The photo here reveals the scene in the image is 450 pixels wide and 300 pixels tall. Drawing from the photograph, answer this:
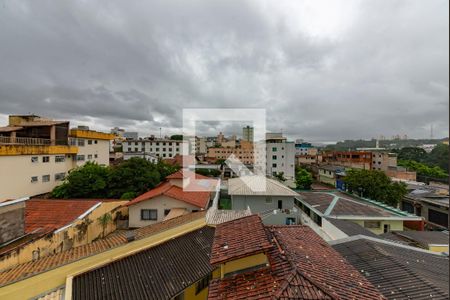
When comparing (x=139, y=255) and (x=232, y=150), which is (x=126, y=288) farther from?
(x=232, y=150)

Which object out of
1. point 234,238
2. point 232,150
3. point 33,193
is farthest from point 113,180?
point 232,150

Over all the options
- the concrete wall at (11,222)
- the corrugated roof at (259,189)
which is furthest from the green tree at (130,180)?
the concrete wall at (11,222)

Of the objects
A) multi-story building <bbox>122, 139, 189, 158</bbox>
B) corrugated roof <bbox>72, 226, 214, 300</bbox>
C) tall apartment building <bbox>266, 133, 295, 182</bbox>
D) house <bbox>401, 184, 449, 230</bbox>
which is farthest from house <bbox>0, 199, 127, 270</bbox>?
multi-story building <bbox>122, 139, 189, 158</bbox>

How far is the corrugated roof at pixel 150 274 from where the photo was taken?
5309mm

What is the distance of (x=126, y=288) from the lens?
17.9 ft

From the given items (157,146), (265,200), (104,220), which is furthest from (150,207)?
(157,146)

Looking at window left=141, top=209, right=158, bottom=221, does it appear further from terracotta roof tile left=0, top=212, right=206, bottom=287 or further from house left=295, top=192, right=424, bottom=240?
house left=295, top=192, right=424, bottom=240

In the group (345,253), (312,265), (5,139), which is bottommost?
(345,253)

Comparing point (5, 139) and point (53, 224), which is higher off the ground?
point (5, 139)

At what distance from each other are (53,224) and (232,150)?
170 feet

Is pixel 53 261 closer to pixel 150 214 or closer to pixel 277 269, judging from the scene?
pixel 277 269

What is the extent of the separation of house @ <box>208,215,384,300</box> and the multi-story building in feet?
176

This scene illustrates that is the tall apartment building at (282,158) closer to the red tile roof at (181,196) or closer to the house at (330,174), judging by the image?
the house at (330,174)

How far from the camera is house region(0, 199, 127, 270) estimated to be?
6.95 m
